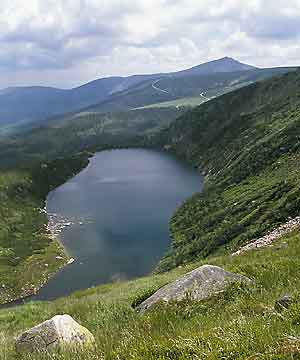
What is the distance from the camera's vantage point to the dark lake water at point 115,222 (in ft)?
288

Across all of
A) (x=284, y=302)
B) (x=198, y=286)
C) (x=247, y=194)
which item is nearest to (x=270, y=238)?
(x=198, y=286)

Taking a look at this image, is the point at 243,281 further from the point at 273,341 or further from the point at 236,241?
the point at 236,241

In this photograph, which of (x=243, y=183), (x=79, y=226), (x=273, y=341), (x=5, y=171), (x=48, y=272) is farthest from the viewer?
(x=5, y=171)

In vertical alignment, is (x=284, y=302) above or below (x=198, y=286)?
above

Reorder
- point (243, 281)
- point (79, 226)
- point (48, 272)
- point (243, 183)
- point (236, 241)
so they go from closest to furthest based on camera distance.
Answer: point (243, 281), point (236, 241), point (48, 272), point (243, 183), point (79, 226)

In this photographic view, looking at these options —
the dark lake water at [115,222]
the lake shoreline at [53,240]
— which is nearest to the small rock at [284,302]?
the lake shoreline at [53,240]

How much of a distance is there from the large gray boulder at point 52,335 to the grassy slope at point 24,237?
248 feet

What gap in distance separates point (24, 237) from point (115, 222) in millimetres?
24421

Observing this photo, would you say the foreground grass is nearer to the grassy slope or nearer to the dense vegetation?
the dense vegetation

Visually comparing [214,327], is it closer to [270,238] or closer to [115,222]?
[270,238]

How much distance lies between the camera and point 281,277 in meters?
15.5

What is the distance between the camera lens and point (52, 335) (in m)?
13.0

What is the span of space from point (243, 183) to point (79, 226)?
1803 inches

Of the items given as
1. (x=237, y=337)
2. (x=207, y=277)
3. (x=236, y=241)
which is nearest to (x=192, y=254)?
(x=236, y=241)
